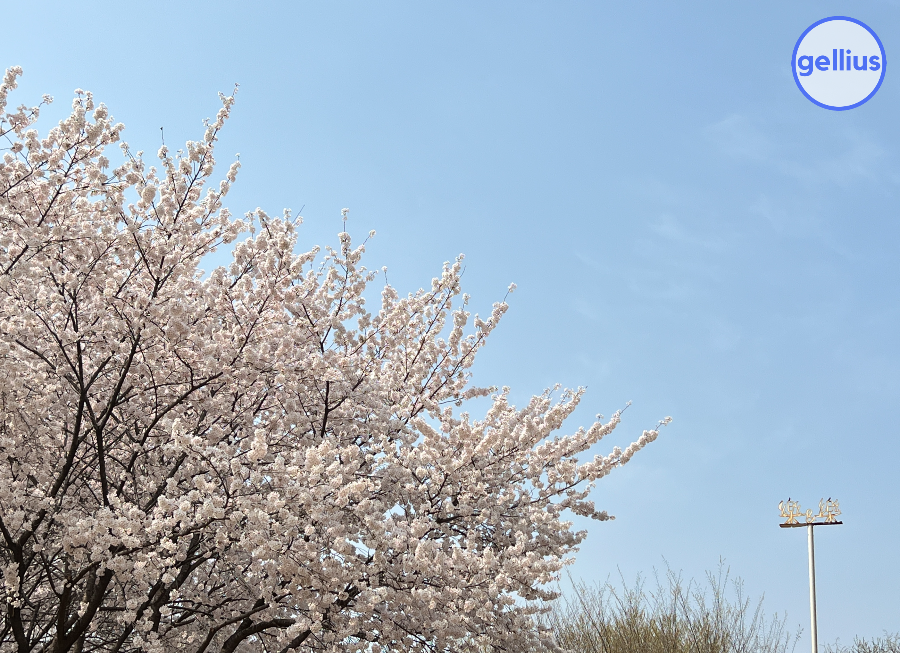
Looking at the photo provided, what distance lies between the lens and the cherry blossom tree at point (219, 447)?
4660mm

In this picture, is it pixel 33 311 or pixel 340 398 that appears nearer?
pixel 33 311

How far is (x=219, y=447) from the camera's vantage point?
4.75 metres

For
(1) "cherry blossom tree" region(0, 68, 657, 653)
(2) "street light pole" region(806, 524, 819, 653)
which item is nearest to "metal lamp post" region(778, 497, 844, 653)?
(2) "street light pole" region(806, 524, 819, 653)

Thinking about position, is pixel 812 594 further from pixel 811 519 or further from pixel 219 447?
pixel 219 447

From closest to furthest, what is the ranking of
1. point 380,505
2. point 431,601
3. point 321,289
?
point 431,601 → point 380,505 → point 321,289

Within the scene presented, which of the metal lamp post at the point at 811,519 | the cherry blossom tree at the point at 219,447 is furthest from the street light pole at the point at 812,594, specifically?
the cherry blossom tree at the point at 219,447

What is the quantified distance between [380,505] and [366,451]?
0.91 m

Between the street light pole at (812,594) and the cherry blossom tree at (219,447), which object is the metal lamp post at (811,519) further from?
the cherry blossom tree at (219,447)

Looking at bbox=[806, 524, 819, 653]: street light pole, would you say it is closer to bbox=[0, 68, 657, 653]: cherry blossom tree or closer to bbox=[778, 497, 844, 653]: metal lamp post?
bbox=[778, 497, 844, 653]: metal lamp post

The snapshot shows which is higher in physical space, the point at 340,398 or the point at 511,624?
the point at 340,398

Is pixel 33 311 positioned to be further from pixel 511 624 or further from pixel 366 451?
pixel 511 624

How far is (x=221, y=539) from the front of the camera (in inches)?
166

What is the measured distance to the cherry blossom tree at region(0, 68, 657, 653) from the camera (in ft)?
15.3

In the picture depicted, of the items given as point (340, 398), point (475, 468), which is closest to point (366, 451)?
point (340, 398)
